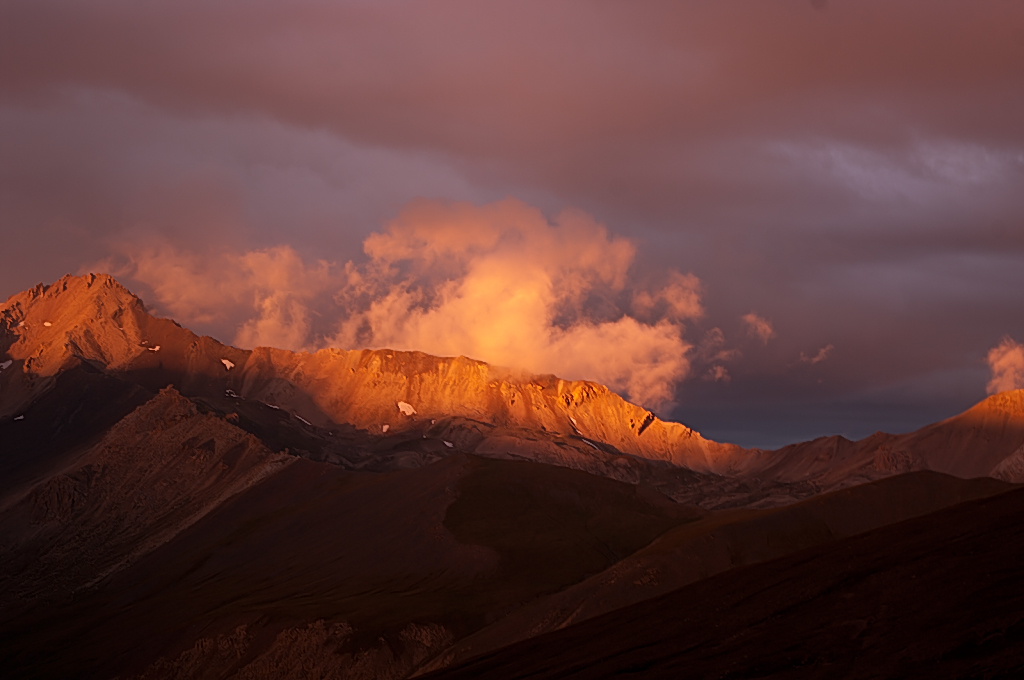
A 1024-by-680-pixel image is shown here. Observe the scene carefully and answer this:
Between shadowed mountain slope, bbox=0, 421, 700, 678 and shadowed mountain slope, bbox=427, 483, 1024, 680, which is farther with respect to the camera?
shadowed mountain slope, bbox=0, 421, 700, 678

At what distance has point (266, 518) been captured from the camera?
190750 mm

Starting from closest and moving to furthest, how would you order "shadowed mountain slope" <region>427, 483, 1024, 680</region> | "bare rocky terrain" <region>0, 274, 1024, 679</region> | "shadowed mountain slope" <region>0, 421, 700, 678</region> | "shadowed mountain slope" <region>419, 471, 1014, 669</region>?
"shadowed mountain slope" <region>427, 483, 1024, 680</region> → "bare rocky terrain" <region>0, 274, 1024, 679</region> → "shadowed mountain slope" <region>419, 471, 1014, 669</region> → "shadowed mountain slope" <region>0, 421, 700, 678</region>

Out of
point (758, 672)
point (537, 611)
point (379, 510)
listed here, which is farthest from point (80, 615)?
point (758, 672)

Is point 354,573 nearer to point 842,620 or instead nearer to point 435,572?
point 435,572

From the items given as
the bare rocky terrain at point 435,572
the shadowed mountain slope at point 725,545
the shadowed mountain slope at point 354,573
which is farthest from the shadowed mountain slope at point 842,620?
the shadowed mountain slope at point 354,573

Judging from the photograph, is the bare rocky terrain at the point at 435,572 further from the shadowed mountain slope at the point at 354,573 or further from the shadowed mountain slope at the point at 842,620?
the shadowed mountain slope at the point at 842,620

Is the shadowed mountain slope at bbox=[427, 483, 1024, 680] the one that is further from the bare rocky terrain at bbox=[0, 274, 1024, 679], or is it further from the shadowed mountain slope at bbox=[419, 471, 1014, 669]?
the shadowed mountain slope at bbox=[419, 471, 1014, 669]

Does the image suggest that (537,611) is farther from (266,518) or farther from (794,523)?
(266,518)

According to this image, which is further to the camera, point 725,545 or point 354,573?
point 354,573

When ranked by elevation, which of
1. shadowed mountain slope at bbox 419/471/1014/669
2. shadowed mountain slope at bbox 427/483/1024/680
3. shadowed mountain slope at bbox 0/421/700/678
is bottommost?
shadowed mountain slope at bbox 419/471/1014/669

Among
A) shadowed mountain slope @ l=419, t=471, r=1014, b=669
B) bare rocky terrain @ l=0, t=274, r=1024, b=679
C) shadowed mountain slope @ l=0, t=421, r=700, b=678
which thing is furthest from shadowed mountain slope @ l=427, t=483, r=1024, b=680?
shadowed mountain slope @ l=0, t=421, r=700, b=678

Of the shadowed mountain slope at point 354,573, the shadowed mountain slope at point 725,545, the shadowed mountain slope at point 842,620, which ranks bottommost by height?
the shadowed mountain slope at point 725,545

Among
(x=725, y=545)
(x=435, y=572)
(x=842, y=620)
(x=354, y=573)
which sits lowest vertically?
(x=725, y=545)

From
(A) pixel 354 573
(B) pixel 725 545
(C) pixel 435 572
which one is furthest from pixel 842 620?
(A) pixel 354 573
